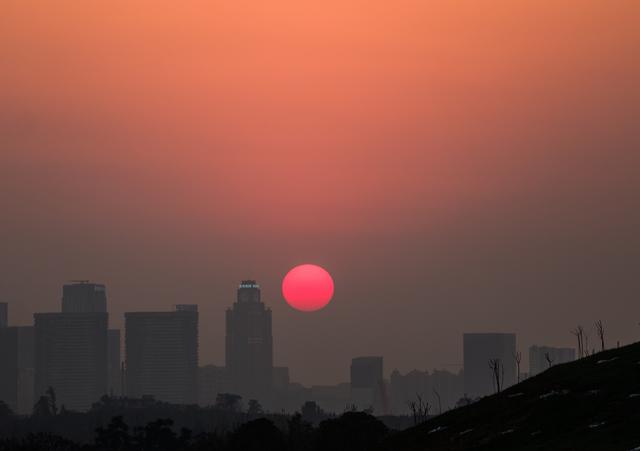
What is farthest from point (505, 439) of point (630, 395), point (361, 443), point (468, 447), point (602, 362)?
point (361, 443)

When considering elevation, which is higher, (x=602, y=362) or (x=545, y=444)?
(x=602, y=362)

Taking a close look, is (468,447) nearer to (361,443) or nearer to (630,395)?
(630,395)

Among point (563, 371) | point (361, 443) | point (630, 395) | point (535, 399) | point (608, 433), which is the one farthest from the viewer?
point (361, 443)

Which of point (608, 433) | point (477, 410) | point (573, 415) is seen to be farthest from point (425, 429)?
point (608, 433)

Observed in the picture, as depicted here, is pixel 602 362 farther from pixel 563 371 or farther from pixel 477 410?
pixel 477 410

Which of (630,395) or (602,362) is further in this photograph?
(602,362)

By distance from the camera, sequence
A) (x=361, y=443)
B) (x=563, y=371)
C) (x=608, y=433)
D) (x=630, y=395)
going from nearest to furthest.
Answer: (x=608, y=433), (x=630, y=395), (x=563, y=371), (x=361, y=443)
